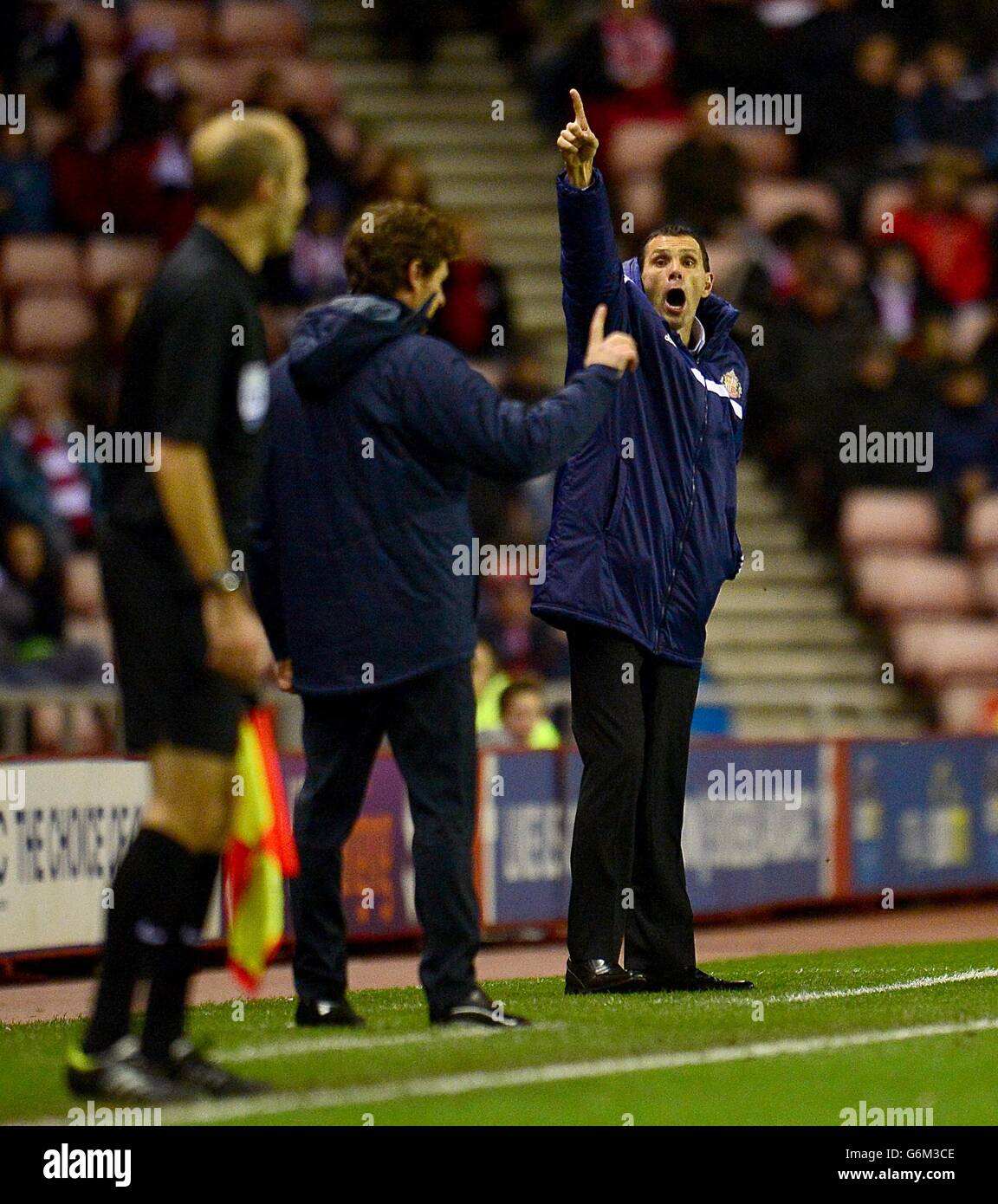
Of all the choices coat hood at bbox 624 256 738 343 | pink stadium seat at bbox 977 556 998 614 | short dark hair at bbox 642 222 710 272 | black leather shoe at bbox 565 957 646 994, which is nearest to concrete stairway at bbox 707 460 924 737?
pink stadium seat at bbox 977 556 998 614

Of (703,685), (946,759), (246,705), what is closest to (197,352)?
(246,705)

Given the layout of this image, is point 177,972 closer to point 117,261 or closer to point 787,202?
point 117,261

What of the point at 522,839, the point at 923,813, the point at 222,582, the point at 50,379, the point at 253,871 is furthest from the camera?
the point at 50,379

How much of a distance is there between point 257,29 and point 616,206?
2.75 meters

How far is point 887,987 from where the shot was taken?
744 cm

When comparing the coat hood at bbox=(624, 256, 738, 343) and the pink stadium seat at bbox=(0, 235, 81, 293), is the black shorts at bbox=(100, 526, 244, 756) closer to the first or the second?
the coat hood at bbox=(624, 256, 738, 343)

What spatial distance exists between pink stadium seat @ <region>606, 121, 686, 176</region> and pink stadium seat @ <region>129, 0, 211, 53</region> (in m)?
2.77

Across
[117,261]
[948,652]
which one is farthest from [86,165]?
[948,652]

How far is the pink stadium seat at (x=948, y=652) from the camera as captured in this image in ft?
48.0

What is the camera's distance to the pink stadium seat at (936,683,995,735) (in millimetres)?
14234

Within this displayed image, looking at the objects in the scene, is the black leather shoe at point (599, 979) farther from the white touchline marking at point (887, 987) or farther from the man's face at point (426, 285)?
the man's face at point (426, 285)

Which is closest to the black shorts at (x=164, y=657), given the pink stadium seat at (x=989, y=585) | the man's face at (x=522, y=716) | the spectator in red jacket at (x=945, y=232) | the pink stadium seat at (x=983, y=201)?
the man's face at (x=522, y=716)
